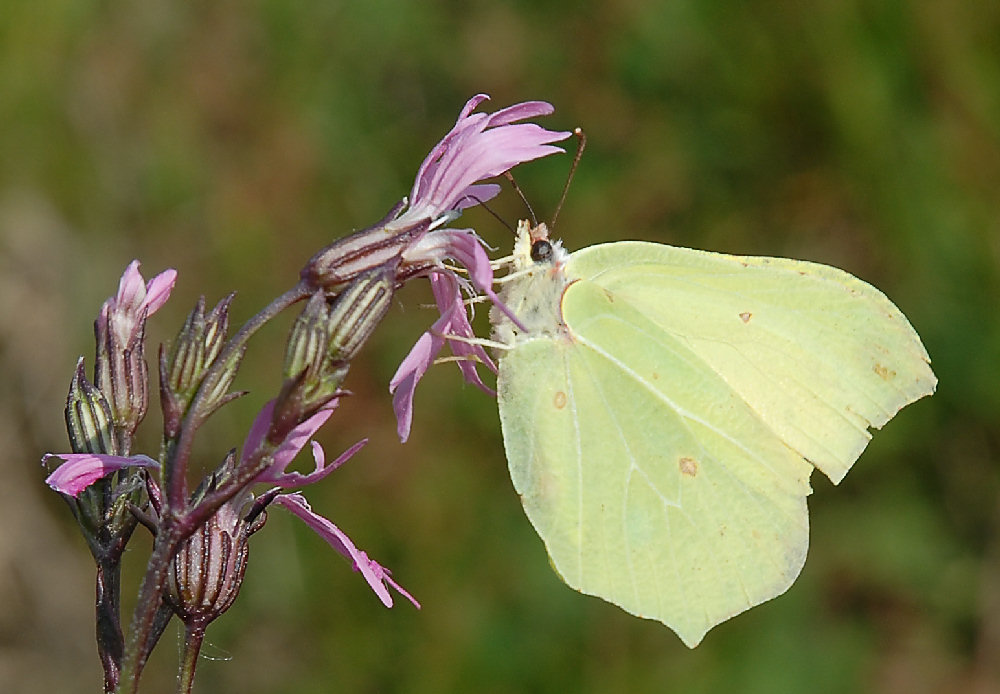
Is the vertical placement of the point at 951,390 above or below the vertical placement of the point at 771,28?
below

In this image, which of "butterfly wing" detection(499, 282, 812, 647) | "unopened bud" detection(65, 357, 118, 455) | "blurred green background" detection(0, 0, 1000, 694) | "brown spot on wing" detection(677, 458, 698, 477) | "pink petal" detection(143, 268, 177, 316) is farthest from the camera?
"blurred green background" detection(0, 0, 1000, 694)

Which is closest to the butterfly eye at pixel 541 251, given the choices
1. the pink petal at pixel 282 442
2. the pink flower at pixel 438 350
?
the pink flower at pixel 438 350

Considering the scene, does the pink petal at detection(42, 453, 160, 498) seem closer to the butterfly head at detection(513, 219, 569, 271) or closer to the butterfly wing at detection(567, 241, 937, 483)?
the butterfly head at detection(513, 219, 569, 271)

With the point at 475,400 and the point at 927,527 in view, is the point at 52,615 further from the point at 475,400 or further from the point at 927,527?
the point at 927,527

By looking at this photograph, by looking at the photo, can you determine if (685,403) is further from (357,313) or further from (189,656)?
(189,656)

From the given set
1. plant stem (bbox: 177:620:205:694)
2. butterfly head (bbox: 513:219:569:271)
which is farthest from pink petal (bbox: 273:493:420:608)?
butterfly head (bbox: 513:219:569:271)

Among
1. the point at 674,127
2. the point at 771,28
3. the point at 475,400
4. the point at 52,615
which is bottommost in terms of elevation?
the point at 52,615

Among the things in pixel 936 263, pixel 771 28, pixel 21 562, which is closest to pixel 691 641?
pixel 936 263

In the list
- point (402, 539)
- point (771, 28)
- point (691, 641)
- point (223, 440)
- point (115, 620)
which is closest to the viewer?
point (115, 620)
